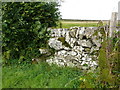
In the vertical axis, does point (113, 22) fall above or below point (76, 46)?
above

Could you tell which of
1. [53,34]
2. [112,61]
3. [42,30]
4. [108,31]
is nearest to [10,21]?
[42,30]

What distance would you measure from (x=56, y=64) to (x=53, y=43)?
70cm

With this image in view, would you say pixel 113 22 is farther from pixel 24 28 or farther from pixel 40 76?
pixel 24 28

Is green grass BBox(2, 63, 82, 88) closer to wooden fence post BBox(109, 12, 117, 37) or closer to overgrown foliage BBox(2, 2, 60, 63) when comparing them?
overgrown foliage BBox(2, 2, 60, 63)

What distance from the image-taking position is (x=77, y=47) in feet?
17.4

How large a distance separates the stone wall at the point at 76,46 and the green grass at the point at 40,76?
331 mm

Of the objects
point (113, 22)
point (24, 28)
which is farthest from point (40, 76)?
point (113, 22)

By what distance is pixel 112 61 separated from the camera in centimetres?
395

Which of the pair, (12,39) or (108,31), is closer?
(108,31)

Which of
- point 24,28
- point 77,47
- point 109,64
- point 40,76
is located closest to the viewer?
point 109,64

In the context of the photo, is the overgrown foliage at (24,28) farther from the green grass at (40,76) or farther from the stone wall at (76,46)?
the green grass at (40,76)

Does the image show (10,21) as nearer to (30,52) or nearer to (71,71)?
(30,52)

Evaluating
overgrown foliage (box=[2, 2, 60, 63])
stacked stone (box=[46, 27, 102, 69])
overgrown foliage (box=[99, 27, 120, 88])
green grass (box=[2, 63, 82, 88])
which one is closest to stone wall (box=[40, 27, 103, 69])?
stacked stone (box=[46, 27, 102, 69])

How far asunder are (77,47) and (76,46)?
5 centimetres
